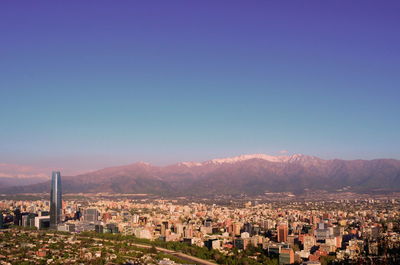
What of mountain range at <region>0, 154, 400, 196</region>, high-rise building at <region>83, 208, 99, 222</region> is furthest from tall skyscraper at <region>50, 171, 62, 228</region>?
mountain range at <region>0, 154, 400, 196</region>

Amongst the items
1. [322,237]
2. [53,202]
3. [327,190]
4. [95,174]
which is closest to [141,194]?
[95,174]

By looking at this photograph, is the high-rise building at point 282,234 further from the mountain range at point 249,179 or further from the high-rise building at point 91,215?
the mountain range at point 249,179

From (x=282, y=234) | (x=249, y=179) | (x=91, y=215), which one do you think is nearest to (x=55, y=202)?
(x=91, y=215)

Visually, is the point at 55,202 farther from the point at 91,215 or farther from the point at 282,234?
the point at 282,234

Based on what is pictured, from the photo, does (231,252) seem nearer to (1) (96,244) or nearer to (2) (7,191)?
(1) (96,244)

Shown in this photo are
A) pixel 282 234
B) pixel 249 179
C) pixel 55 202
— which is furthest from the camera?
pixel 249 179
